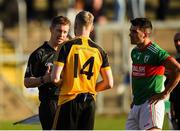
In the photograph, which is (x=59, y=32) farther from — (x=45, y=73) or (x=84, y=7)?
(x=84, y=7)

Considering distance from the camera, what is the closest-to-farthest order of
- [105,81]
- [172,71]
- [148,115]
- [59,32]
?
1. [105,81]
2. [59,32]
3. [172,71]
4. [148,115]

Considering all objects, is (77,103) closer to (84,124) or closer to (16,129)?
(84,124)

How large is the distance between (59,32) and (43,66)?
57cm

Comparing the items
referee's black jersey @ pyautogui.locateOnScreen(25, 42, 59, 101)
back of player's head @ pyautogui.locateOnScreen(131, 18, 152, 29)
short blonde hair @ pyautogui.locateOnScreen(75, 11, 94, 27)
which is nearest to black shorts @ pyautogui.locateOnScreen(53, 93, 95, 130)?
short blonde hair @ pyautogui.locateOnScreen(75, 11, 94, 27)

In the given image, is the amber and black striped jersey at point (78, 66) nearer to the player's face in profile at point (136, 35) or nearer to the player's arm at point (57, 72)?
the player's arm at point (57, 72)

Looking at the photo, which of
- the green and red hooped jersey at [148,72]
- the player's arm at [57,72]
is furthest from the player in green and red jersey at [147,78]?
the player's arm at [57,72]

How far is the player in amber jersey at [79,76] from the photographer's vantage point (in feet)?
30.5

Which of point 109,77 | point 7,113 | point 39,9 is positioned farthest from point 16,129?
point 39,9

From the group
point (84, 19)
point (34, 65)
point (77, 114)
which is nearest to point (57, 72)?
point (77, 114)

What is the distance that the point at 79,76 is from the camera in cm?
936

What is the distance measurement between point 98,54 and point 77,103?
636mm

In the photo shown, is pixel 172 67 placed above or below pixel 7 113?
above

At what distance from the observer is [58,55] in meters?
9.33

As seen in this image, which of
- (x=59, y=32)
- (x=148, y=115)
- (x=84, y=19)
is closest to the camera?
(x=84, y=19)
